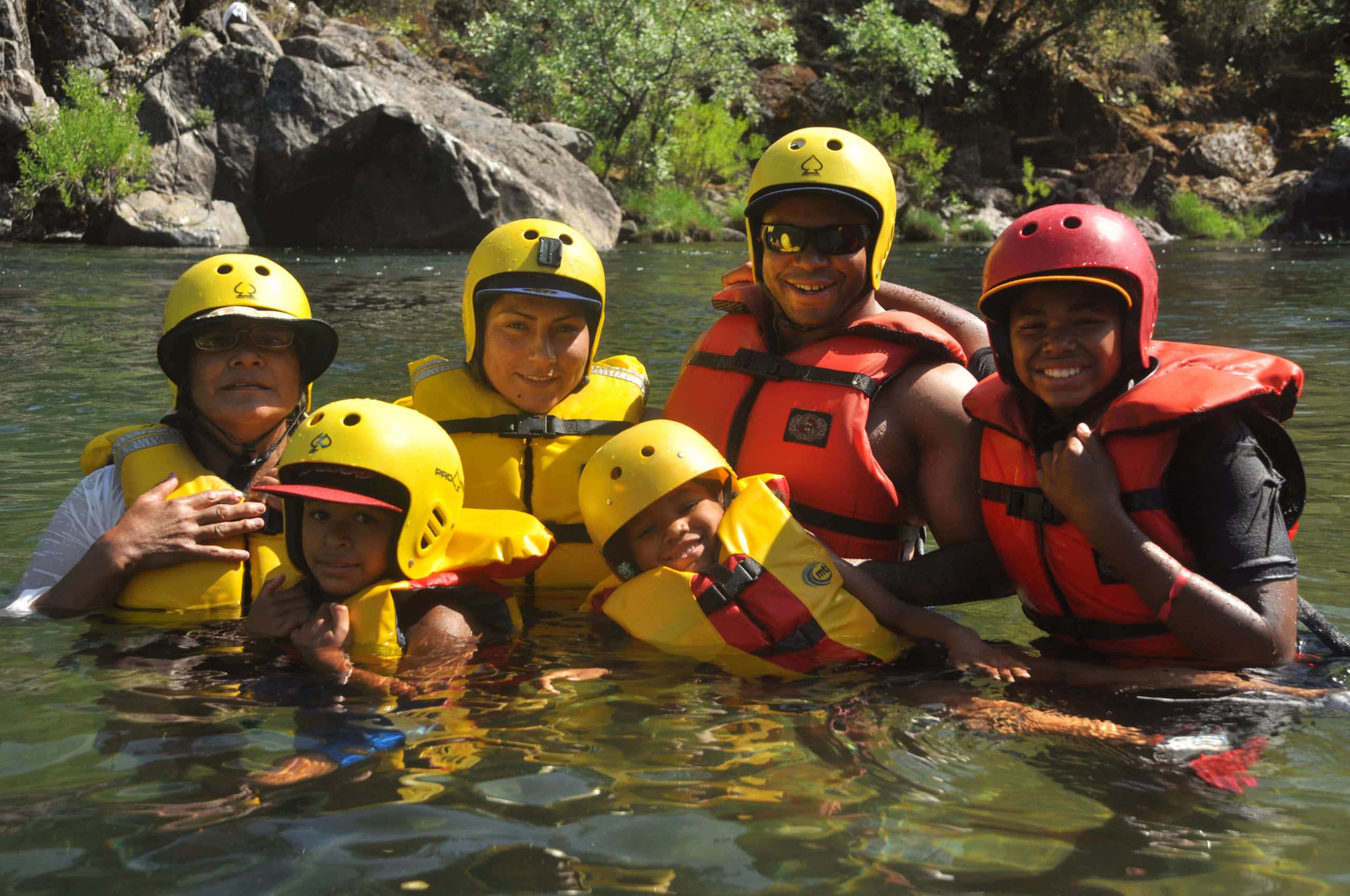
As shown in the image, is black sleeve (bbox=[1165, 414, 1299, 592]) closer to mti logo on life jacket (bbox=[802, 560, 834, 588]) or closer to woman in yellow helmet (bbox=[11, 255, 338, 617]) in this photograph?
mti logo on life jacket (bbox=[802, 560, 834, 588])

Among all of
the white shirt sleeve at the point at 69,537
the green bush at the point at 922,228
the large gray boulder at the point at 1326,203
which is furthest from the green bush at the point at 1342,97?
the white shirt sleeve at the point at 69,537

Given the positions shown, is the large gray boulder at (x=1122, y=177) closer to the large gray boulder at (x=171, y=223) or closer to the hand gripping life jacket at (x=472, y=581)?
the large gray boulder at (x=171, y=223)

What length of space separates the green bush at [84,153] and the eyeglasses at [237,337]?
802 inches

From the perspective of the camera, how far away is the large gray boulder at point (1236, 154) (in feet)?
120

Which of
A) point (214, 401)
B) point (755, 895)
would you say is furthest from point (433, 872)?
point (214, 401)

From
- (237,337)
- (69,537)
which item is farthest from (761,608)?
(69,537)

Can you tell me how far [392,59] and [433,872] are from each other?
32119 mm

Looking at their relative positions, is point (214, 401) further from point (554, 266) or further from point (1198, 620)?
point (1198, 620)

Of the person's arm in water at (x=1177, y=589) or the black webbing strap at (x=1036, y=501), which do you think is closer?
the person's arm in water at (x=1177, y=589)

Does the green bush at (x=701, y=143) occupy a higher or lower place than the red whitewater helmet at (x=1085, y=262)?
higher

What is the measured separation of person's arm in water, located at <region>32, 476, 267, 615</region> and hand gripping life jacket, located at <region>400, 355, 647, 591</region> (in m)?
0.89

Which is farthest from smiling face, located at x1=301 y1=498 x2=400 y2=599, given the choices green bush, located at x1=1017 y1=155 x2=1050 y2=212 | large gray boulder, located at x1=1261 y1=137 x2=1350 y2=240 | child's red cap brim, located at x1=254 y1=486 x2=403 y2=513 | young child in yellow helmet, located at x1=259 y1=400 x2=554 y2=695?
green bush, located at x1=1017 y1=155 x2=1050 y2=212

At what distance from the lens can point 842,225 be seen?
4750 mm

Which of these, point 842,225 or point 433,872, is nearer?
point 433,872
